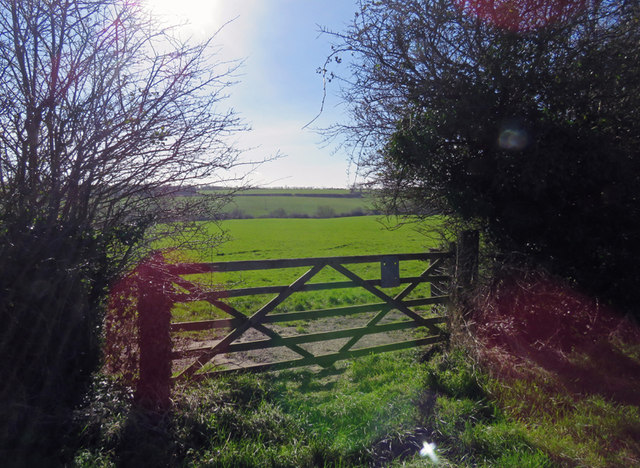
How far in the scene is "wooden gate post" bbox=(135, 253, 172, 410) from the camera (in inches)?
169

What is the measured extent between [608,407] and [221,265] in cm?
445

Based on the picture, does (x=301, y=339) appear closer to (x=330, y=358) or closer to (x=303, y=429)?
(x=330, y=358)

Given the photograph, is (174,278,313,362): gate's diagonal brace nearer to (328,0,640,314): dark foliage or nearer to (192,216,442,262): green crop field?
(328,0,640,314): dark foliage

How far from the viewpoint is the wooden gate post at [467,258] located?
642cm

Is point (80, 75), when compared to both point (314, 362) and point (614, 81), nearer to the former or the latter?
point (314, 362)

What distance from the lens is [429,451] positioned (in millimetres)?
3666

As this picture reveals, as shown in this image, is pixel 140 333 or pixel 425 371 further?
pixel 425 371

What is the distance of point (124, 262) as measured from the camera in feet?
14.2

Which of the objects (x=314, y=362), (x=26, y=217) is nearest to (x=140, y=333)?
(x=26, y=217)

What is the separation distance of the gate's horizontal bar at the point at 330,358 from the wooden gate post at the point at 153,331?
61 cm

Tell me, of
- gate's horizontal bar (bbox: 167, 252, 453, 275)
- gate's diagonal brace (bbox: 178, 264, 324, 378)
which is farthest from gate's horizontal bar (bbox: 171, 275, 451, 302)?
gate's horizontal bar (bbox: 167, 252, 453, 275)

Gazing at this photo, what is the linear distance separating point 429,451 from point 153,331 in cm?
287

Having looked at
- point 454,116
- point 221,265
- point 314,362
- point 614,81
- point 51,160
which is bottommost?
point 314,362

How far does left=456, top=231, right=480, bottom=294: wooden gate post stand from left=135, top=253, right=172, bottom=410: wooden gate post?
4.19 metres
